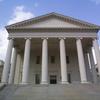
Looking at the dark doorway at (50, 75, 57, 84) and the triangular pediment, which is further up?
the triangular pediment

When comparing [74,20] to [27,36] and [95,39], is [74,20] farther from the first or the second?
[27,36]

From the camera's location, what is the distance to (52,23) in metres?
25.6

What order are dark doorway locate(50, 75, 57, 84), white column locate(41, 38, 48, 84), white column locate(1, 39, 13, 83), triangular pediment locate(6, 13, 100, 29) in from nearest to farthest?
white column locate(41, 38, 48, 84), white column locate(1, 39, 13, 83), triangular pediment locate(6, 13, 100, 29), dark doorway locate(50, 75, 57, 84)

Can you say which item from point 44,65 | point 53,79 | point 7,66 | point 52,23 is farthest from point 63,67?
point 7,66

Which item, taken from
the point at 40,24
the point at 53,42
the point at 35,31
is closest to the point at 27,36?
the point at 35,31

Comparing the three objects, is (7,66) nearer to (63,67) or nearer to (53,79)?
(63,67)

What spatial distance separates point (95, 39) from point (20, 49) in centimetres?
1502

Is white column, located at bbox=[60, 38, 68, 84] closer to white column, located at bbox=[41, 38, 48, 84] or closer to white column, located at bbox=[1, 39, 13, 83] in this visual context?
white column, located at bbox=[41, 38, 48, 84]

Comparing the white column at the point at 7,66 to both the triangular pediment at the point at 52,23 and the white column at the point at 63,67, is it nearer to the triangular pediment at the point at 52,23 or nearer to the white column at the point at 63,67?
the triangular pediment at the point at 52,23

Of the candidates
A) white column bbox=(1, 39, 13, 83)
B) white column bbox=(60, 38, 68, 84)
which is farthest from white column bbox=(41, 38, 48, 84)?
white column bbox=(1, 39, 13, 83)

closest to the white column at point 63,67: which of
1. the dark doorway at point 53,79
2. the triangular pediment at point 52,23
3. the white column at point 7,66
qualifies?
the triangular pediment at point 52,23

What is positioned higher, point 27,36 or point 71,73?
point 27,36

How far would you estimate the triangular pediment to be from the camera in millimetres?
24812

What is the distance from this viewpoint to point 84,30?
24.8 meters
